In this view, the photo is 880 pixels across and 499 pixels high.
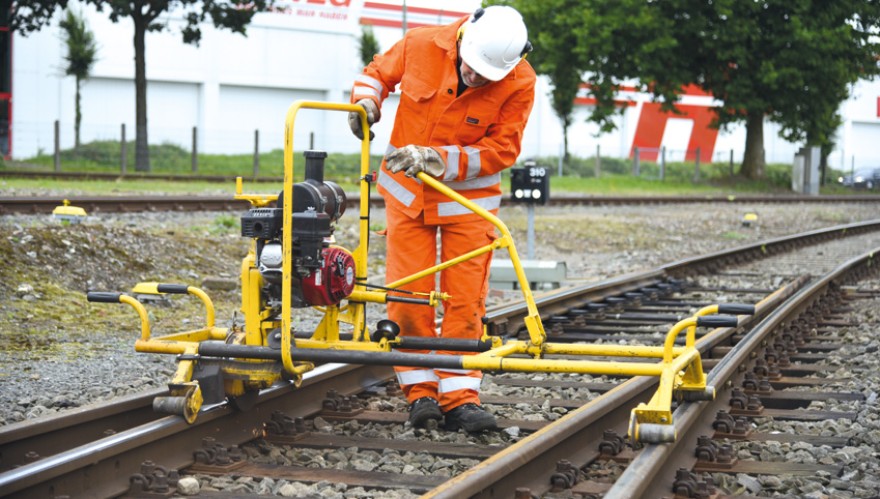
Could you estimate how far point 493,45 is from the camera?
4.80 meters

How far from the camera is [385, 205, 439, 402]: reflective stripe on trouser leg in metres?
5.25

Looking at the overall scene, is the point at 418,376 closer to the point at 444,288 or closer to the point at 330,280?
the point at 444,288

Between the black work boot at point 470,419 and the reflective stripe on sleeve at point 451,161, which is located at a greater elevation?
the reflective stripe on sleeve at point 451,161

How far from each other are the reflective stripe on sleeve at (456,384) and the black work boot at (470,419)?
9 centimetres

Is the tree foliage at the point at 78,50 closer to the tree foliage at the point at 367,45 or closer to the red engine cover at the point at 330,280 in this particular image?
the tree foliage at the point at 367,45

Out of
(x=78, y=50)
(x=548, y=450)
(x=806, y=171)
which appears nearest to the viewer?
(x=548, y=450)

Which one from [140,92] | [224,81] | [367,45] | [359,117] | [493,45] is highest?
[367,45]

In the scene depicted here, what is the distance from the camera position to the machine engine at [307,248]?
4461 millimetres

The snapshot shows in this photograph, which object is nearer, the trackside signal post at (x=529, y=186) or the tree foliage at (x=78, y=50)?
the trackside signal post at (x=529, y=186)

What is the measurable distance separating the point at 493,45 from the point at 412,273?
110 centimetres

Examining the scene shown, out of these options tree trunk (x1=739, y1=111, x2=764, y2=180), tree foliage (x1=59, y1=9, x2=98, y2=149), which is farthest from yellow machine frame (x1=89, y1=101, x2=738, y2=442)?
tree trunk (x1=739, y1=111, x2=764, y2=180)

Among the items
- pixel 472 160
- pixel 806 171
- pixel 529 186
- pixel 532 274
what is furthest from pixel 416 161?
pixel 806 171

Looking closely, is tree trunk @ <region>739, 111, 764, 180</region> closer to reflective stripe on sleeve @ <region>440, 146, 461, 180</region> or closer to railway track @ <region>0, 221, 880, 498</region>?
railway track @ <region>0, 221, 880, 498</region>

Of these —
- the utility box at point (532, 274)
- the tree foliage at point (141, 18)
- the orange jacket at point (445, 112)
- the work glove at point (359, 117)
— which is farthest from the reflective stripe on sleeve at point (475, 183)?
the tree foliage at point (141, 18)
